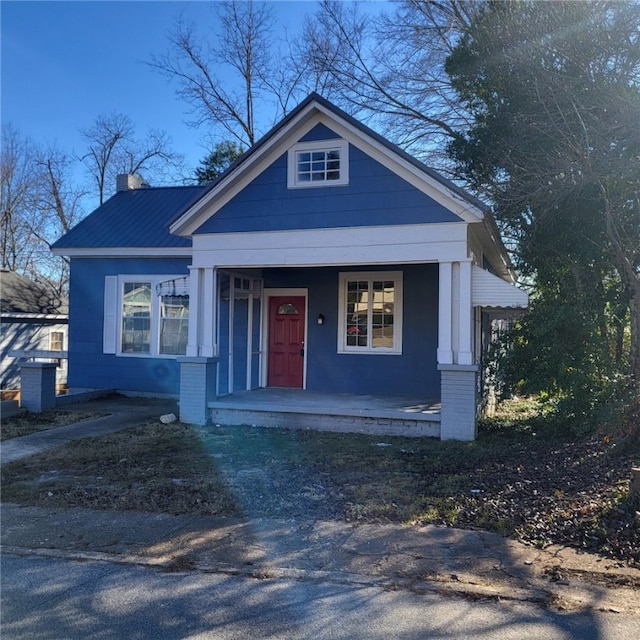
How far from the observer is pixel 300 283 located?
42.4 feet

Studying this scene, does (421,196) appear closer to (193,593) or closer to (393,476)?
(393,476)

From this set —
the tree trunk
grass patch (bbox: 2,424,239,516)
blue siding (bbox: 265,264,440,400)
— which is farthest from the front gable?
grass patch (bbox: 2,424,239,516)

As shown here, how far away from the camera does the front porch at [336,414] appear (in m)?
9.45

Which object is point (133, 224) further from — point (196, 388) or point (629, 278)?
point (629, 278)

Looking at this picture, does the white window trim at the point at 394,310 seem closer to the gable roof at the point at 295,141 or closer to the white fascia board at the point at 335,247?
the white fascia board at the point at 335,247

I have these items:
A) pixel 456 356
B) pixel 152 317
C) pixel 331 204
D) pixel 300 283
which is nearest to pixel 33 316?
pixel 152 317

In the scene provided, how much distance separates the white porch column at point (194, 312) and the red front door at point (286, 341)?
2.70 meters

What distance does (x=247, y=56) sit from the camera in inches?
1085

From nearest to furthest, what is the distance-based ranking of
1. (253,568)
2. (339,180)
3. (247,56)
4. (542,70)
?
(253,568), (542,70), (339,180), (247,56)

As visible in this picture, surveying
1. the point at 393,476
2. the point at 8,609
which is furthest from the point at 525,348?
the point at 8,609

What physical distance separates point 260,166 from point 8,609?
8.05 m

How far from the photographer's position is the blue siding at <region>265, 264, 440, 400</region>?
39.2 feet

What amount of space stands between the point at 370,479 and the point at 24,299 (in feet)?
60.1

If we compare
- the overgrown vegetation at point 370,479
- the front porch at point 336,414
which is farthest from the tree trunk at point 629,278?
the front porch at point 336,414
